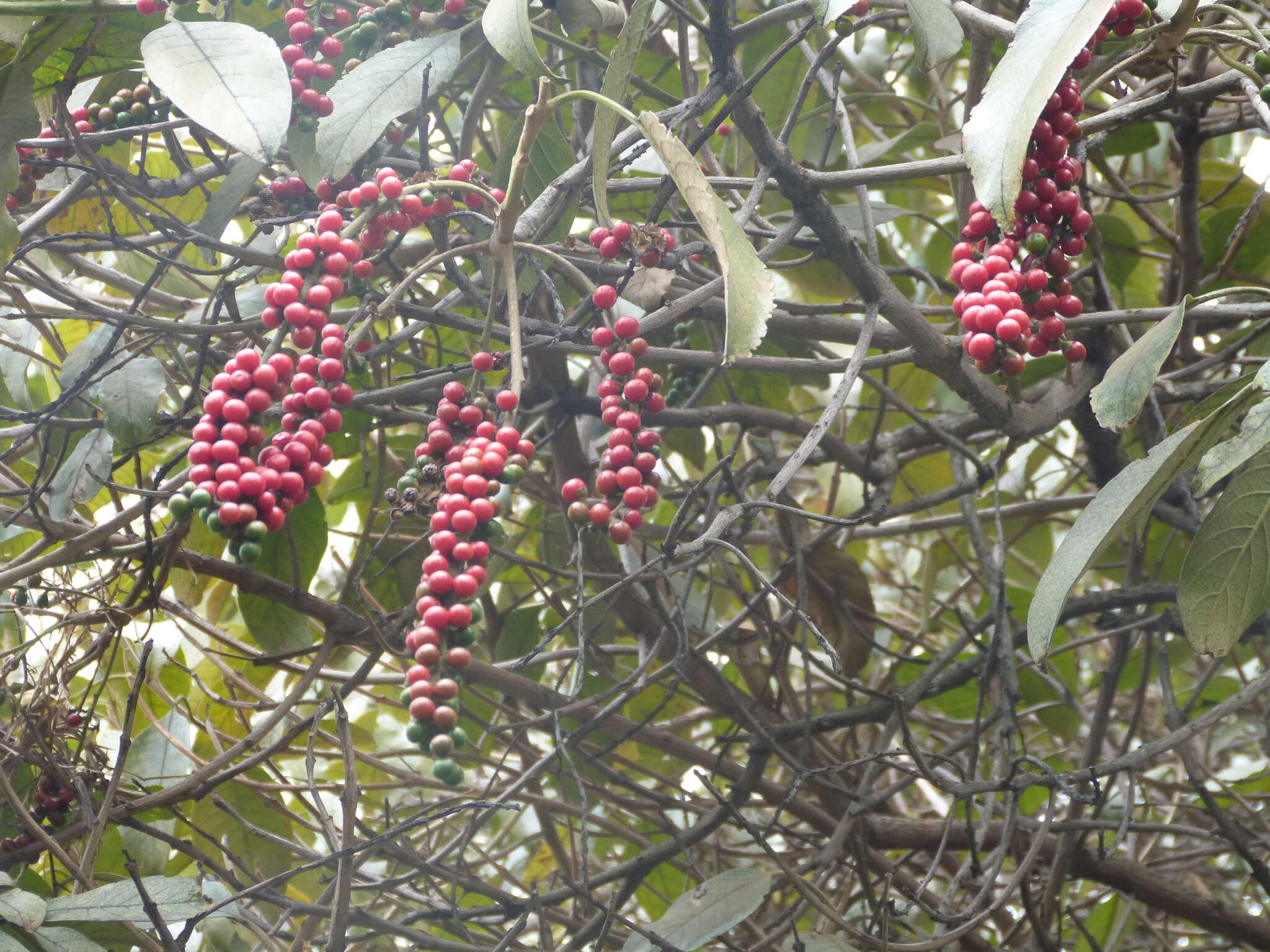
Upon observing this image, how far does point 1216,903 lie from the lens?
1.20 m

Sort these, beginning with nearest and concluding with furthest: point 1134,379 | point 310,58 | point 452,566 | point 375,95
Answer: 1. point 452,566
2. point 1134,379
3. point 375,95
4. point 310,58

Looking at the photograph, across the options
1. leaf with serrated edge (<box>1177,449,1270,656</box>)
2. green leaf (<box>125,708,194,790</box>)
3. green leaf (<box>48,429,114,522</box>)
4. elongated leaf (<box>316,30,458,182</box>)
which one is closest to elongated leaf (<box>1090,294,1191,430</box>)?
leaf with serrated edge (<box>1177,449,1270,656</box>)

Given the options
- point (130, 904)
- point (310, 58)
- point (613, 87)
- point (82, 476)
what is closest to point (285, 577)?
point (82, 476)

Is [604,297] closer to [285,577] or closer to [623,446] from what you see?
[623,446]

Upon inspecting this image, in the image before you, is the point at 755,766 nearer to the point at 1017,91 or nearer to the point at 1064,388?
the point at 1064,388

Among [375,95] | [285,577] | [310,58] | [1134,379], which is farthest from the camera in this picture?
[285,577]

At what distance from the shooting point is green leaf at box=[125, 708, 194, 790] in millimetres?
1110

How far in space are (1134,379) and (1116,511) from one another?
89mm

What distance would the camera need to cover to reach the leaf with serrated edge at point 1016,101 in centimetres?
60

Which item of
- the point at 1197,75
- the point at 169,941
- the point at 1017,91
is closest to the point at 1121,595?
the point at 1197,75

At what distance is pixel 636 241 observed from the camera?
0.73 meters

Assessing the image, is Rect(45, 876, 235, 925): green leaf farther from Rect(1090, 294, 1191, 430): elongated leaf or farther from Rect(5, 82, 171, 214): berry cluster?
Rect(1090, 294, 1191, 430): elongated leaf

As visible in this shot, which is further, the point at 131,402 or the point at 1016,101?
the point at 131,402

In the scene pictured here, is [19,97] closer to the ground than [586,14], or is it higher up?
closer to the ground
